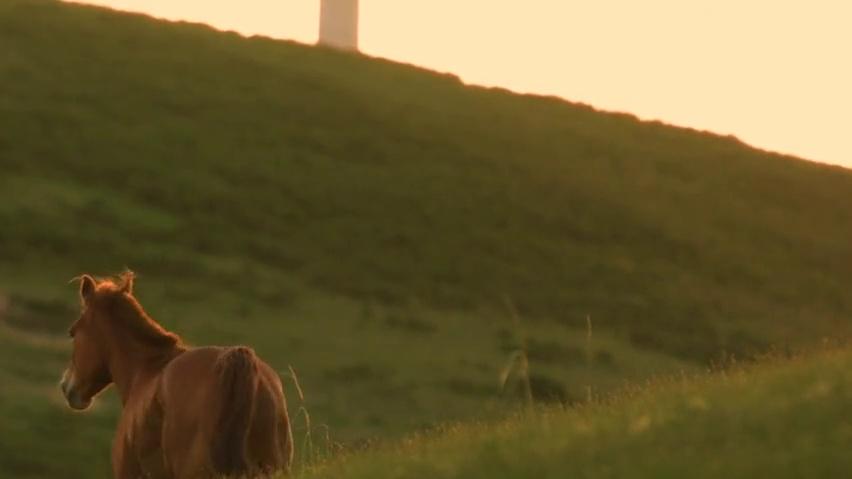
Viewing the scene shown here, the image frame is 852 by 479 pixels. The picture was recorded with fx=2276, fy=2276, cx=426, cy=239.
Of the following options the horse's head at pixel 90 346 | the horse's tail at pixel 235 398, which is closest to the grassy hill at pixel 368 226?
the horse's head at pixel 90 346

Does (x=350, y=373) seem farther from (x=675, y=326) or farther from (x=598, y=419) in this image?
A: (x=598, y=419)

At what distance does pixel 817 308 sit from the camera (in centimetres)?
4947

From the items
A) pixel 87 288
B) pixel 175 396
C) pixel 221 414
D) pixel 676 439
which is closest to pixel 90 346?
pixel 87 288

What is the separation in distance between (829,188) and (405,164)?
44.2 feet

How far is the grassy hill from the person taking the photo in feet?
125

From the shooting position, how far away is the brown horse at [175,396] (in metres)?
14.5

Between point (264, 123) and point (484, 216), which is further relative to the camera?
point (264, 123)

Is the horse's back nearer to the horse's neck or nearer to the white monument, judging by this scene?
the horse's neck

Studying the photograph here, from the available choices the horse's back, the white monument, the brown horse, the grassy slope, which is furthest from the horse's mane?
the white monument

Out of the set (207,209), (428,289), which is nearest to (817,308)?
(428,289)

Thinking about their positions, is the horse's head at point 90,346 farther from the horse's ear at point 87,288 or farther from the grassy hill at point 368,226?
the grassy hill at point 368,226

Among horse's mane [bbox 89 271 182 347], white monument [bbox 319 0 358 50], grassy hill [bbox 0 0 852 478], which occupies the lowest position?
grassy hill [bbox 0 0 852 478]

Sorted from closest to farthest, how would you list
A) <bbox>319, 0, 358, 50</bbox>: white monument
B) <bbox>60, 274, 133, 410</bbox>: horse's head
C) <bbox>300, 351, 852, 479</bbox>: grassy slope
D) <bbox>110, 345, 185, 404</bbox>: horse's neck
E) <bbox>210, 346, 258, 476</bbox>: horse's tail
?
1. <bbox>300, 351, 852, 479</bbox>: grassy slope
2. <bbox>210, 346, 258, 476</bbox>: horse's tail
3. <bbox>110, 345, 185, 404</bbox>: horse's neck
4. <bbox>60, 274, 133, 410</bbox>: horse's head
5. <bbox>319, 0, 358, 50</bbox>: white monument

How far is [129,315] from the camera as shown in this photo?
53.0 feet
